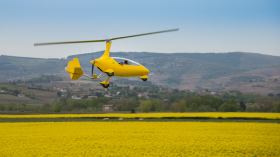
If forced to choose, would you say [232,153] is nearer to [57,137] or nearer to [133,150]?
[133,150]

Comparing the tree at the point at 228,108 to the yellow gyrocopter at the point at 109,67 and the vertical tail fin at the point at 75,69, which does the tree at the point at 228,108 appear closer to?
the yellow gyrocopter at the point at 109,67

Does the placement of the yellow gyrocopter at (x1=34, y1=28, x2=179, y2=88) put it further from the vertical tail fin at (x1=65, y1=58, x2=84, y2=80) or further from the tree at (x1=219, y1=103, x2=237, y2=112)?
the tree at (x1=219, y1=103, x2=237, y2=112)

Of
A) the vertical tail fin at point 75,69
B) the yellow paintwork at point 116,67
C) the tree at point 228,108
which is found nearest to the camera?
the vertical tail fin at point 75,69

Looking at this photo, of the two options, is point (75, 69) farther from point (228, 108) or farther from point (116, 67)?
point (228, 108)

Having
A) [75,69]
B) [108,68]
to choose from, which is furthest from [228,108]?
[75,69]

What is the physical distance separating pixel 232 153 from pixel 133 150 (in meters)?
7.84

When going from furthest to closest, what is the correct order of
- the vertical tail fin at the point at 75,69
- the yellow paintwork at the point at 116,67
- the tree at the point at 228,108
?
the tree at the point at 228,108, the yellow paintwork at the point at 116,67, the vertical tail fin at the point at 75,69

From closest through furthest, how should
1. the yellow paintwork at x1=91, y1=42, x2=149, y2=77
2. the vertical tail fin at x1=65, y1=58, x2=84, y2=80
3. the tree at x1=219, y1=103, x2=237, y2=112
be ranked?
the vertical tail fin at x1=65, y1=58, x2=84, y2=80
the yellow paintwork at x1=91, y1=42, x2=149, y2=77
the tree at x1=219, y1=103, x2=237, y2=112

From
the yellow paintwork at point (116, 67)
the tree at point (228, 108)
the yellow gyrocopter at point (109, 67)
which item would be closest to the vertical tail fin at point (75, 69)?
the yellow gyrocopter at point (109, 67)

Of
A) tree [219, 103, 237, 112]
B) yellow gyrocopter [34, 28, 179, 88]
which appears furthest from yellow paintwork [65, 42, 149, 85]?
tree [219, 103, 237, 112]

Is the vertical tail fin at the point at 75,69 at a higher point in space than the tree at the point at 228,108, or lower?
higher

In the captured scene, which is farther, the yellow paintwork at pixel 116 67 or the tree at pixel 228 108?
the tree at pixel 228 108

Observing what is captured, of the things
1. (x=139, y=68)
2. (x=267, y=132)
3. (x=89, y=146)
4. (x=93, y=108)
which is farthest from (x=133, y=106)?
(x=139, y=68)

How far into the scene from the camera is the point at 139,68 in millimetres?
23594
